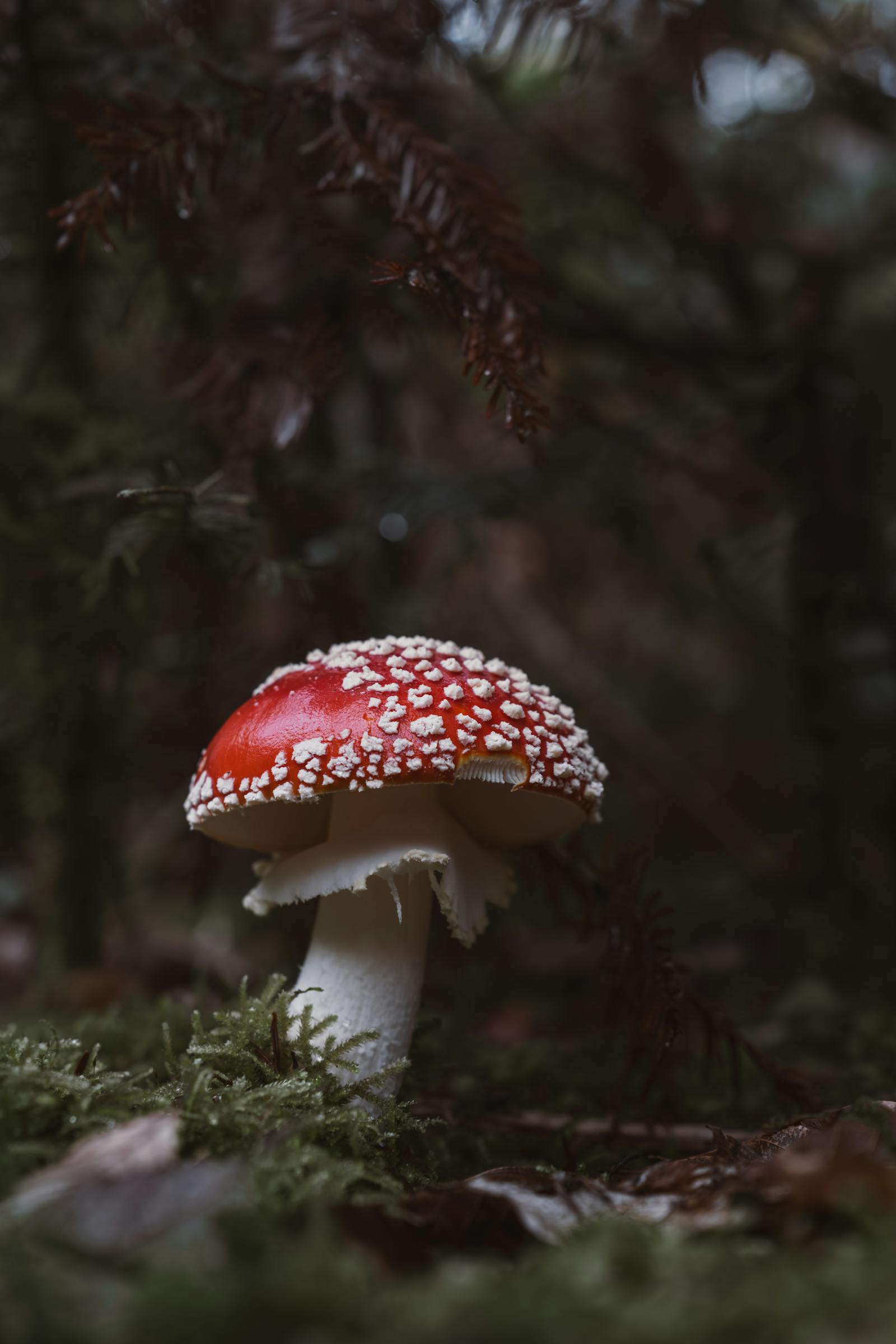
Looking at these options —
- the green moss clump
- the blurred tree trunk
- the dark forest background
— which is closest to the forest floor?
the green moss clump

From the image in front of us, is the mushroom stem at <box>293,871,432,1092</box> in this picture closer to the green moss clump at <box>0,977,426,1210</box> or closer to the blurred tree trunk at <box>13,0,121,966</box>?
the green moss clump at <box>0,977,426,1210</box>

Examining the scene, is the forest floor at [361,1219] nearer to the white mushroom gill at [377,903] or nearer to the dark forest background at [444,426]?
the white mushroom gill at [377,903]

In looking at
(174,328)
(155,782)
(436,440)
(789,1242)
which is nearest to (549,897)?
(789,1242)

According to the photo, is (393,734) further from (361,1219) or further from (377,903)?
(361,1219)

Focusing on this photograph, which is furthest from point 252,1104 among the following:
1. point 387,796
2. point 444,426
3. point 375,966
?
point 444,426

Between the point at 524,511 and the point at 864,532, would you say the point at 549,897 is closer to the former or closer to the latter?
the point at 524,511

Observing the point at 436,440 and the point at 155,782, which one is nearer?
the point at 155,782
